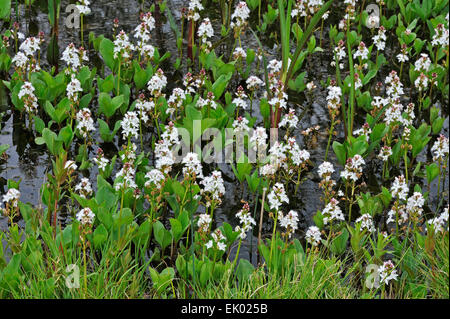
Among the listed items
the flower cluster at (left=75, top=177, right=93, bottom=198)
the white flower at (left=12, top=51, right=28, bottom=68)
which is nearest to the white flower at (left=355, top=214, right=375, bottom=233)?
the flower cluster at (left=75, top=177, right=93, bottom=198)

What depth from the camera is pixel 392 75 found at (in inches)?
216

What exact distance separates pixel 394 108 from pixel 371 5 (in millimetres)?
2789

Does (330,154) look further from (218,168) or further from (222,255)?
(222,255)

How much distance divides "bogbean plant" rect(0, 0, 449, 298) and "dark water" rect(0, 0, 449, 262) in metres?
0.06

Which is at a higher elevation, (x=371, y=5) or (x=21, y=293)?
(x=371, y=5)

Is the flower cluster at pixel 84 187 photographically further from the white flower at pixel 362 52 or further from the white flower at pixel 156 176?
the white flower at pixel 362 52

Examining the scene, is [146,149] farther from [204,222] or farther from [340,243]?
[340,243]

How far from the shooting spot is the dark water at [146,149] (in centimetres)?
482

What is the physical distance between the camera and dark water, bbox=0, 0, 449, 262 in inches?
190

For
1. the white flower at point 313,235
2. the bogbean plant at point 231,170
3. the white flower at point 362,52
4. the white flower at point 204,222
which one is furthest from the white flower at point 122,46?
the white flower at point 313,235

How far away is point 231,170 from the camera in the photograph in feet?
17.1

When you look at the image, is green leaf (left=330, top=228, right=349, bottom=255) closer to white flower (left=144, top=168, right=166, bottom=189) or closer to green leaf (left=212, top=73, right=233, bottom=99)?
white flower (left=144, top=168, right=166, bottom=189)

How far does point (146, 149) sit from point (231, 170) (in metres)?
0.67
